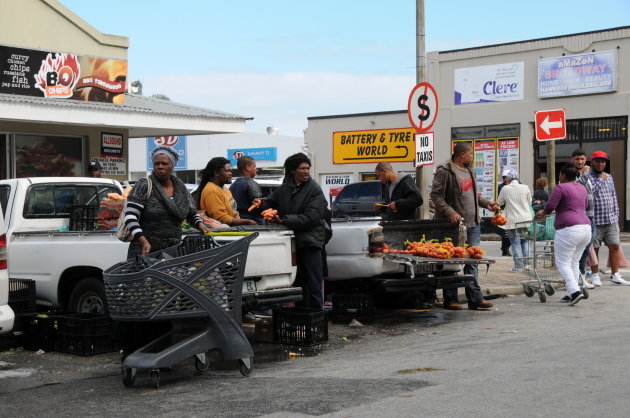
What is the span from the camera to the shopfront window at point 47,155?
1764 centimetres

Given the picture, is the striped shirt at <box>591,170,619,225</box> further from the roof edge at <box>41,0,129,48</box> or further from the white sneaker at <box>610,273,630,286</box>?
the roof edge at <box>41,0,129,48</box>

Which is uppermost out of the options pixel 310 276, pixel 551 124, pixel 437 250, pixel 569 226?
pixel 551 124

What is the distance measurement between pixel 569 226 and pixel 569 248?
11.8 inches

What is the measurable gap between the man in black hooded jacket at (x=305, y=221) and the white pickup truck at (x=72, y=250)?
0.18 m

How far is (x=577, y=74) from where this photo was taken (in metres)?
27.3

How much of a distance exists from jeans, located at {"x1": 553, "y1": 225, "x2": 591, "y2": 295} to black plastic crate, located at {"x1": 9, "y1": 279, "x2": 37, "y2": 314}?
22.1ft

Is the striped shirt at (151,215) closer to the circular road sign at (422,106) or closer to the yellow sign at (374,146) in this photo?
the circular road sign at (422,106)

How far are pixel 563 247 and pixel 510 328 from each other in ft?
8.45

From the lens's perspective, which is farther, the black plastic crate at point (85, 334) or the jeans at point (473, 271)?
the jeans at point (473, 271)

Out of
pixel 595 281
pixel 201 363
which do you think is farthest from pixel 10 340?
pixel 595 281

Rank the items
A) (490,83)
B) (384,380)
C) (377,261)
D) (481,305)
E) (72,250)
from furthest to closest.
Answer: (490,83), (481,305), (377,261), (72,250), (384,380)

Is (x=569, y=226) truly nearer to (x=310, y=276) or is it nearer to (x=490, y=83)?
(x=310, y=276)

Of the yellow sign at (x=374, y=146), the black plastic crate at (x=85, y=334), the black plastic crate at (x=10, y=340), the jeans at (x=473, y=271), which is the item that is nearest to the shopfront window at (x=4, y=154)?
the black plastic crate at (x=10, y=340)

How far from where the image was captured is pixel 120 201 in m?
9.72
